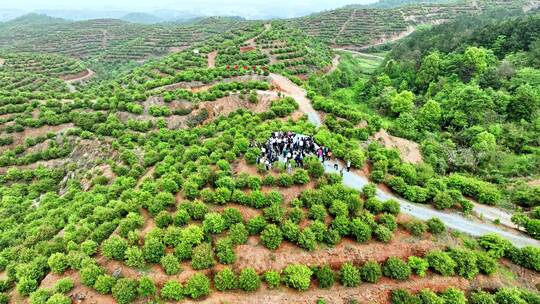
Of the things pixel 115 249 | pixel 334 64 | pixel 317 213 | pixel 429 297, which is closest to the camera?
pixel 429 297

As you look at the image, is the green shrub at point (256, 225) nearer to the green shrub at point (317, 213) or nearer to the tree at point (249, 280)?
the tree at point (249, 280)

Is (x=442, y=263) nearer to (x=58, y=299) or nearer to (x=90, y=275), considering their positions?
(x=90, y=275)

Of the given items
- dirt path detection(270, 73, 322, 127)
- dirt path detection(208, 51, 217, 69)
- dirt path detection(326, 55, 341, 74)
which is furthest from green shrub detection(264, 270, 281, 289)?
dirt path detection(326, 55, 341, 74)

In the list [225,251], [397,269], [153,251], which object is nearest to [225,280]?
[225,251]

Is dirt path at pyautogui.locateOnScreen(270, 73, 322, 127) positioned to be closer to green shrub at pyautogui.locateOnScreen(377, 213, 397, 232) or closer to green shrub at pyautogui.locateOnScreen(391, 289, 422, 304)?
green shrub at pyautogui.locateOnScreen(377, 213, 397, 232)

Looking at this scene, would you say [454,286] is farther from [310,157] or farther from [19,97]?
[19,97]

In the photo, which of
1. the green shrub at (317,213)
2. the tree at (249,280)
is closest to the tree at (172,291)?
the tree at (249,280)
